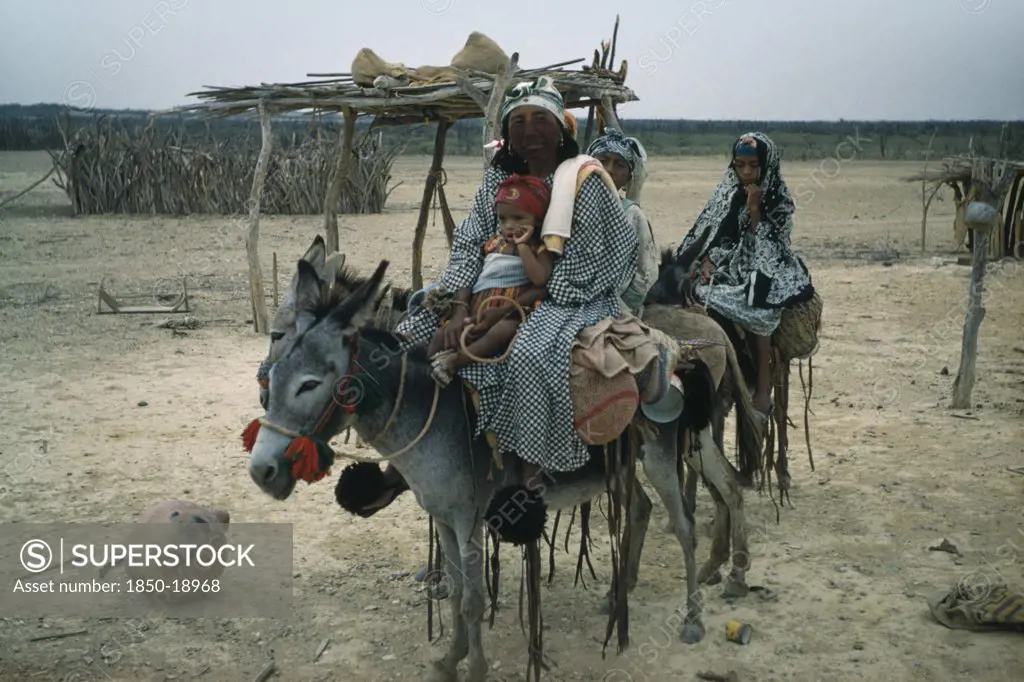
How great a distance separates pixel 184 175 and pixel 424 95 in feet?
47.8

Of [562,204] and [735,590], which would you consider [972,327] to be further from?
[562,204]

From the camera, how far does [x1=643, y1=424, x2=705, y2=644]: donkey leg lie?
4398mm

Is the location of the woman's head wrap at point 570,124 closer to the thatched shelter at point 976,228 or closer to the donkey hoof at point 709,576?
the donkey hoof at point 709,576

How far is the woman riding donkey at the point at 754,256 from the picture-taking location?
220 inches

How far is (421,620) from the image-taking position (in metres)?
4.65

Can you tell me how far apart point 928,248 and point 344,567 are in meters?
15.5

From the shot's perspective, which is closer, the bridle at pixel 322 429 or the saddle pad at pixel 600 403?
the bridle at pixel 322 429

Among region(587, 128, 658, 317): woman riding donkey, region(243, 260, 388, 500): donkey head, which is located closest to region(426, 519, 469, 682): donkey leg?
region(243, 260, 388, 500): donkey head

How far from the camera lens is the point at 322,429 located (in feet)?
11.2

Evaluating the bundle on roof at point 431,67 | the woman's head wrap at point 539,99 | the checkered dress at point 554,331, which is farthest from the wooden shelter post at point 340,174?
the checkered dress at point 554,331

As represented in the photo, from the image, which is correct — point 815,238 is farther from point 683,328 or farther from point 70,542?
point 70,542

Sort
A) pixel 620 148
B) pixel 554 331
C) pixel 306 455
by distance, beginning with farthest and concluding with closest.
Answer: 1. pixel 620 148
2. pixel 554 331
3. pixel 306 455

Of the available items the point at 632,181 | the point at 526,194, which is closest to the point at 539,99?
the point at 526,194

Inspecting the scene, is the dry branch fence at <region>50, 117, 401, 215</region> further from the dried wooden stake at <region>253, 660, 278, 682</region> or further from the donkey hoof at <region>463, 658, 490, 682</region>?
the donkey hoof at <region>463, 658, 490, 682</region>
